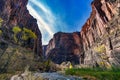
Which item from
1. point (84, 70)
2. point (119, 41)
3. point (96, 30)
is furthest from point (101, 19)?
point (84, 70)

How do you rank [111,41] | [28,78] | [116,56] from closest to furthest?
[28,78], [116,56], [111,41]

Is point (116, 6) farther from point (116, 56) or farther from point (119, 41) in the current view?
point (116, 56)

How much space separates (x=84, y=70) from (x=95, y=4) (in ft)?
570

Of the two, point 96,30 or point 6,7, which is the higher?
point 6,7

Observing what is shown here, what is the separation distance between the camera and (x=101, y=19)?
17300 centimetres

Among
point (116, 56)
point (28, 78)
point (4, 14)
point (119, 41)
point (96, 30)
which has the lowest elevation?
point (28, 78)

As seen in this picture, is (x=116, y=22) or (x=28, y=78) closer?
(x=28, y=78)

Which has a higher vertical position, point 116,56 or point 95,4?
point 95,4

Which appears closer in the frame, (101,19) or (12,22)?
(101,19)

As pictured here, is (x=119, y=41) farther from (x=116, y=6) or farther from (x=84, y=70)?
(x=84, y=70)

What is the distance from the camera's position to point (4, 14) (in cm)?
17838

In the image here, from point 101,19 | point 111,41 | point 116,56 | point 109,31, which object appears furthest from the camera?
point 101,19

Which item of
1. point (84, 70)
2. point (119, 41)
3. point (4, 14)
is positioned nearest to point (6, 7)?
point (4, 14)

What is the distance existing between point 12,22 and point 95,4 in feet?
246
